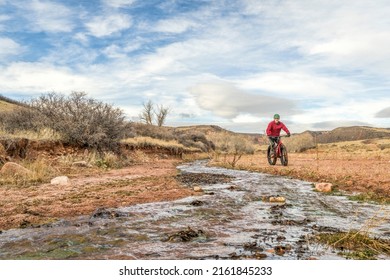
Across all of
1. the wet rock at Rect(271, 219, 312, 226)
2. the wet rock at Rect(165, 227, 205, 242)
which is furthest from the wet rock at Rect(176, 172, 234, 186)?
the wet rock at Rect(165, 227, 205, 242)

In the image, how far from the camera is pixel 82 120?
749 inches

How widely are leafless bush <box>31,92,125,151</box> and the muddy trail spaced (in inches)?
485

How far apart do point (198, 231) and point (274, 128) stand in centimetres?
1296

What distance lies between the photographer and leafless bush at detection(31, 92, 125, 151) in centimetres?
1816

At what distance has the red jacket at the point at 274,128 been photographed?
1680cm

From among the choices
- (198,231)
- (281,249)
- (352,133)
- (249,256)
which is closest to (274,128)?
(352,133)

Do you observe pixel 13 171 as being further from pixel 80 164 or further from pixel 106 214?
pixel 106 214

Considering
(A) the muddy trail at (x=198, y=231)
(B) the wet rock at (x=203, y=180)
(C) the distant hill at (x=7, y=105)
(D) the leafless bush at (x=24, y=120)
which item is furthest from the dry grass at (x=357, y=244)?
(C) the distant hill at (x=7, y=105)

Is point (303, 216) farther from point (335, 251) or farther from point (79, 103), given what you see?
point (79, 103)

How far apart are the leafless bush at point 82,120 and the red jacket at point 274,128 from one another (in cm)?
865

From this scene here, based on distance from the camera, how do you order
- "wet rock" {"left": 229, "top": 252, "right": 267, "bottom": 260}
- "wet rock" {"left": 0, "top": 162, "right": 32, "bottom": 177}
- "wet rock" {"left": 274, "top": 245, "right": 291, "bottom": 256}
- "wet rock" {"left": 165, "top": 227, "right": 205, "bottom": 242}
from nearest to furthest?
"wet rock" {"left": 229, "top": 252, "right": 267, "bottom": 260}
"wet rock" {"left": 274, "top": 245, "right": 291, "bottom": 256}
"wet rock" {"left": 165, "top": 227, "right": 205, "bottom": 242}
"wet rock" {"left": 0, "top": 162, "right": 32, "bottom": 177}

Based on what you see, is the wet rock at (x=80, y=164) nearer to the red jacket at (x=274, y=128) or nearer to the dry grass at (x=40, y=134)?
the dry grass at (x=40, y=134)

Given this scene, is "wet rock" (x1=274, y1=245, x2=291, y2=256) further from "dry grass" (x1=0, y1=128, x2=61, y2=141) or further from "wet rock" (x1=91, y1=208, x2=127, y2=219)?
"dry grass" (x1=0, y1=128, x2=61, y2=141)

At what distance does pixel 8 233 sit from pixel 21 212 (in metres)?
1.30
